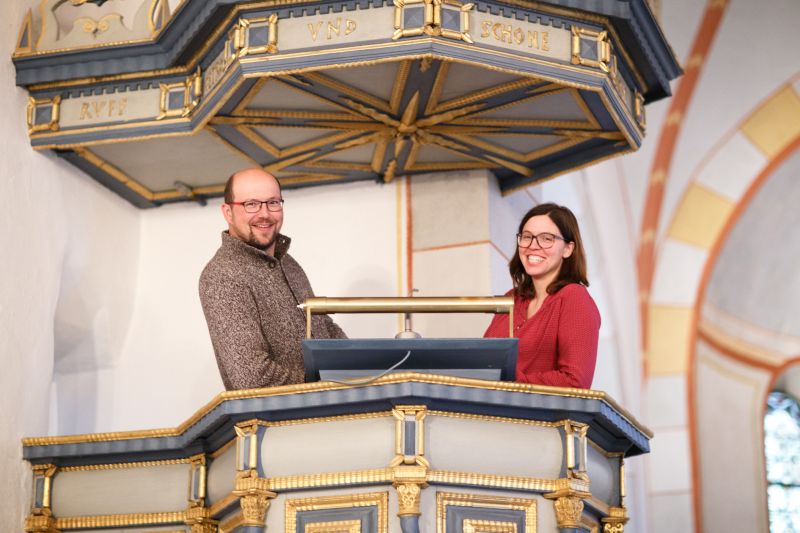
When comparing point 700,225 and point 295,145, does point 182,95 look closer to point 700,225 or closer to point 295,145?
point 295,145

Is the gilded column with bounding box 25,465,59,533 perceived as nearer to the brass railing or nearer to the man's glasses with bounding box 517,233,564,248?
the brass railing

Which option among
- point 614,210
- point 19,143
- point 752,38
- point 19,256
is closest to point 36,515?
point 19,256

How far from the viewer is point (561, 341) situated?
553 cm

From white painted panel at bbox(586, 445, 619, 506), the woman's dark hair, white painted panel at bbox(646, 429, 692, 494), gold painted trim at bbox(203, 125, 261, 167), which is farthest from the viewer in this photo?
white painted panel at bbox(646, 429, 692, 494)

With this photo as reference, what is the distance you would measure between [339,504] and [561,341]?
1.12 meters

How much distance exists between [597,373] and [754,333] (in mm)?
3027

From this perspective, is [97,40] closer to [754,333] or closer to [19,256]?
[19,256]

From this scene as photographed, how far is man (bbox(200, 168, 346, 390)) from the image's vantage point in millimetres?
5477

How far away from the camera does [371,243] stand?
25.5 ft

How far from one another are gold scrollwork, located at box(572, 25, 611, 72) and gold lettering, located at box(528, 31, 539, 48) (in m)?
0.18

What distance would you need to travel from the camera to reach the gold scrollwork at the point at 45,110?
7090 millimetres

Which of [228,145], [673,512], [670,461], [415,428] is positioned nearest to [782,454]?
[670,461]

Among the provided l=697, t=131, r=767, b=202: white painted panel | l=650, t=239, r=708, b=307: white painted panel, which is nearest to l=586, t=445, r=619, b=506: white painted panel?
l=650, t=239, r=708, b=307: white painted panel

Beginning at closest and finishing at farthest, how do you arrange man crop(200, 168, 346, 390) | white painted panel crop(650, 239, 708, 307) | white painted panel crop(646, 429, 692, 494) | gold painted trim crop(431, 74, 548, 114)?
1. man crop(200, 168, 346, 390)
2. gold painted trim crop(431, 74, 548, 114)
3. white painted panel crop(646, 429, 692, 494)
4. white painted panel crop(650, 239, 708, 307)
